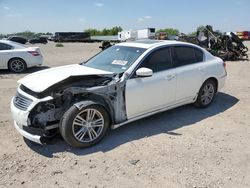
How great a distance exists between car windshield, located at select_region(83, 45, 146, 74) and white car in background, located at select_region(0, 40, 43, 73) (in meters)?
6.53

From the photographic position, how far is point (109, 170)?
153 inches

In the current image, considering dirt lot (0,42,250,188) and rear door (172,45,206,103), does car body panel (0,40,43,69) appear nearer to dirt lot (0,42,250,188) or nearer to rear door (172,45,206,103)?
dirt lot (0,42,250,188)

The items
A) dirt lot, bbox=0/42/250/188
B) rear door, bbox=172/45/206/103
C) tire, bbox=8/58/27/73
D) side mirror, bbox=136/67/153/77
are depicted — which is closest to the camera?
dirt lot, bbox=0/42/250/188

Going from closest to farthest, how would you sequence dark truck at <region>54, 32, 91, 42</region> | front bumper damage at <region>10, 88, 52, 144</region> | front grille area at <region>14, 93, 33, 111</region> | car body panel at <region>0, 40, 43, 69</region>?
1. front bumper damage at <region>10, 88, 52, 144</region>
2. front grille area at <region>14, 93, 33, 111</region>
3. car body panel at <region>0, 40, 43, 69</region>
4. dark truck at <region>54, 32, 91, 42</region>

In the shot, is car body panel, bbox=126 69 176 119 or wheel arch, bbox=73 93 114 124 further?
car body panel, bbox=126 69 176 119

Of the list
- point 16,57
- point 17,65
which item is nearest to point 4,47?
point 16,57

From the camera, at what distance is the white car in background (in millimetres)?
11266

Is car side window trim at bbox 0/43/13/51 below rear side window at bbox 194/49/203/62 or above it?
below

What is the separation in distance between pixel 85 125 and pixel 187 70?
96.8 inches

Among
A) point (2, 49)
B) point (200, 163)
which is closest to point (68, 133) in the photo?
point (200, 163)

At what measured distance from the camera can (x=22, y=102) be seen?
177 inches

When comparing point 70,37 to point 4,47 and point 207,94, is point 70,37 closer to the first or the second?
point 4,47

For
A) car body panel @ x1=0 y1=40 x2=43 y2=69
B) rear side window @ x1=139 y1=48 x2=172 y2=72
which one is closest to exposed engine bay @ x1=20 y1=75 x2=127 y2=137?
rear side window @ x1=139 y1=48 x2=172 y2=72

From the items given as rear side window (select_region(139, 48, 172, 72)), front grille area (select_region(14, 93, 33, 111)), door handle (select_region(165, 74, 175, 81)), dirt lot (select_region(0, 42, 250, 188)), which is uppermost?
rear side window (select_region(139, 48, 172, 72))
